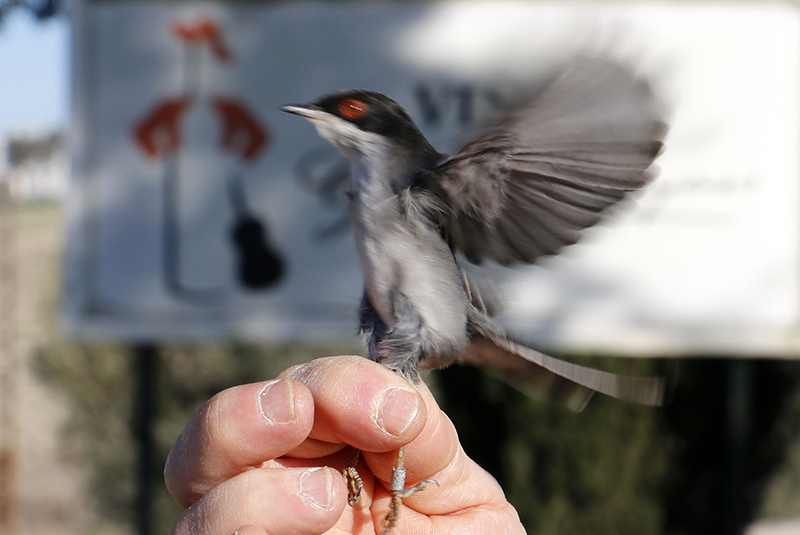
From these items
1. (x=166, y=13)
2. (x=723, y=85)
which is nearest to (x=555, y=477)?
(x=723, y=85)

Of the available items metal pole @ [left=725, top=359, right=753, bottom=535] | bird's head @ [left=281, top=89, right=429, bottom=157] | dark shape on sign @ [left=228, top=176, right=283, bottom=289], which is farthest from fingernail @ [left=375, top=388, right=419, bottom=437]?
metal pole @ [left=725, top=359, right=753, bottom=535]

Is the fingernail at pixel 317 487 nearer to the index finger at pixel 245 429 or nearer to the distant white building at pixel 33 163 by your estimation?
the index finger at pixel 245 429

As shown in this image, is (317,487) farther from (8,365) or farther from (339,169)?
(8,365)

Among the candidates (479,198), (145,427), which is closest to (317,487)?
(479,198)

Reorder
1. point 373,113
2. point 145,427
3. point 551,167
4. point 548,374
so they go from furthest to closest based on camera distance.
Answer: point 145,427, point 548,374, point 373,113, point 551,167

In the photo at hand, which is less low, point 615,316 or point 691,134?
point 691,134

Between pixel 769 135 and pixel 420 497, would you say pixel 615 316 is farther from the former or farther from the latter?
pixel 420 497
